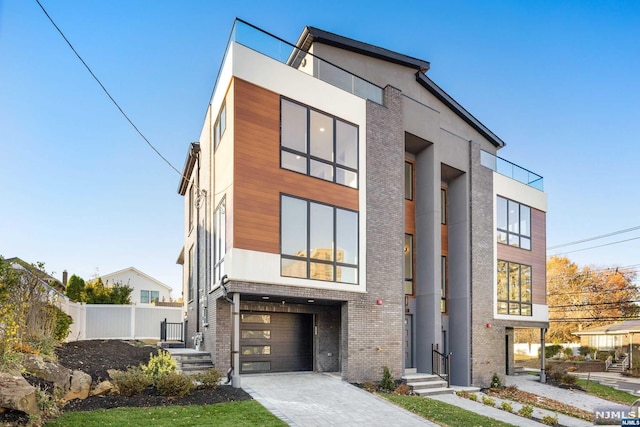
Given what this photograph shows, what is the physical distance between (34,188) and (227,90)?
8303 millimetres

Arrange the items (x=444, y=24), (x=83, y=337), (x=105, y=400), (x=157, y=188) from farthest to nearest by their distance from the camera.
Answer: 1. (x=157, y=188)
2. (x=83, y=337)
3. (x=444, y=24)
4. (x=105, y=400)

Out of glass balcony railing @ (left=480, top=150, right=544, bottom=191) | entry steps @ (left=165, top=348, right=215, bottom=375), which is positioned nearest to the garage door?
entry steps @ (left=165, top=348, right=215, bottom=375)

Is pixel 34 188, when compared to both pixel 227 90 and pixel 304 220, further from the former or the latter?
pixel 304 220

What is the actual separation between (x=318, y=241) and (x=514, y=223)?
11.2m

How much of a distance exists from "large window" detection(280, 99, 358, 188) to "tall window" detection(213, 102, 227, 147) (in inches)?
64.8

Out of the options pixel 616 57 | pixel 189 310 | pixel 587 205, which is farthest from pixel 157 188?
pixel 587 205

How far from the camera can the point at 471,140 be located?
18734 millimetres

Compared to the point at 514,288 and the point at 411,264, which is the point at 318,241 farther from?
the point at 514,288

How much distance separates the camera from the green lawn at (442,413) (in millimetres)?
9664

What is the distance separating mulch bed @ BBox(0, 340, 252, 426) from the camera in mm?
8008

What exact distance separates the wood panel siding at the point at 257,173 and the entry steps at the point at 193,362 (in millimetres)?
3449

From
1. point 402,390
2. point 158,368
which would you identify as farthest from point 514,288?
point 158,368

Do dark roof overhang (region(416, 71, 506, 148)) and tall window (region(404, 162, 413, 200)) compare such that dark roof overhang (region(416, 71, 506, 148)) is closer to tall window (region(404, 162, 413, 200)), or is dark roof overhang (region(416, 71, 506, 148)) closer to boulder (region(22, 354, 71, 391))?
tall window (region(404, 162, 413, 200))

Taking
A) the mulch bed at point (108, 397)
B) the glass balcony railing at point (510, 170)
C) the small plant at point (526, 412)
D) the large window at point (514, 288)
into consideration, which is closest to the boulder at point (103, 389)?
the mulch bed at point (108, 397)
